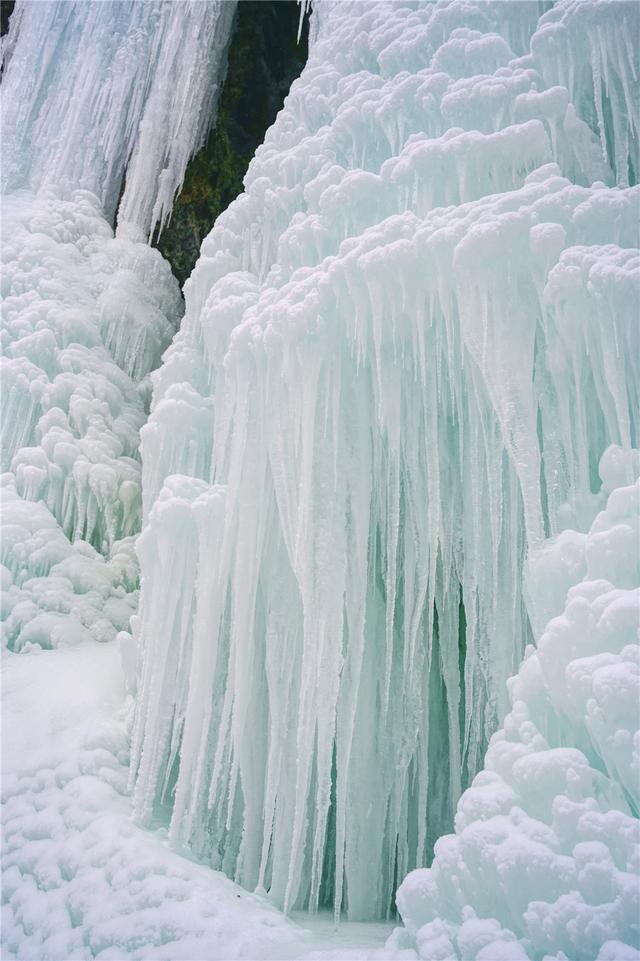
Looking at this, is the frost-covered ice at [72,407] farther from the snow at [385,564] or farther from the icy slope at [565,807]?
the icy slope at [565,807]

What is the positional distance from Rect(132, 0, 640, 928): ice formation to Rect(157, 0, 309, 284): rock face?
135 inches

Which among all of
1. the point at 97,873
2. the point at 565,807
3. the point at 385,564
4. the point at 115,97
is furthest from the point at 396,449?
the point at 115,97

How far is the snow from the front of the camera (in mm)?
2127

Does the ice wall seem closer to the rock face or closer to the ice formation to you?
the rock face

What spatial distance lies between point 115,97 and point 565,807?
7.52m

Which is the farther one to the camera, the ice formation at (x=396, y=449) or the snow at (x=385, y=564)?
the ice formation at (x=396, y=449)

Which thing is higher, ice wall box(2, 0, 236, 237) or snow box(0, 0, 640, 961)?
ice wall box(2, 0, 236, 237)

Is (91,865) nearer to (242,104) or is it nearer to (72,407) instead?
(72,407)

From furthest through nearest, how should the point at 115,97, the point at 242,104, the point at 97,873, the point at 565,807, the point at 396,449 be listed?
the point at 115,97
the point at 242,104
the point at 396,449
the point at 97,873
the point at 565,807

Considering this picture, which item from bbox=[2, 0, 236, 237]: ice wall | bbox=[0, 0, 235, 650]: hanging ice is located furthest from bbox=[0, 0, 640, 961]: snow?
bbox=[2, 0, 236, 237]: ice wall

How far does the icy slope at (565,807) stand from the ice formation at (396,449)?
0.31 meters

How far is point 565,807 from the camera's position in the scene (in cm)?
192

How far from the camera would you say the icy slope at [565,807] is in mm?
1809

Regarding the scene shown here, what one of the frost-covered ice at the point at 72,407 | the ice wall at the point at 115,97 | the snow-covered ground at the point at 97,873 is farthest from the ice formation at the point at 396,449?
the ice wall at the point at 115,97
